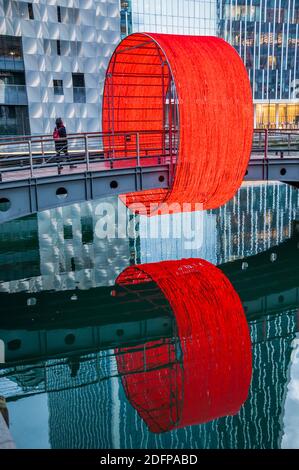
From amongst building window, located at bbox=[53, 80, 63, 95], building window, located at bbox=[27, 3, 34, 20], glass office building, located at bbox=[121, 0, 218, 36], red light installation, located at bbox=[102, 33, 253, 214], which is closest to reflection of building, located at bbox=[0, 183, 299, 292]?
red light installation, located at bbox=[102, 33, 253, 214]

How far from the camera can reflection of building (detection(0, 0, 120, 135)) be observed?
2140 inches

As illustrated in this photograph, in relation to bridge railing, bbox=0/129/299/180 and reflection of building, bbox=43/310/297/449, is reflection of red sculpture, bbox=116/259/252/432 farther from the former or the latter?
bridge railing, bbox=0/129/299/180

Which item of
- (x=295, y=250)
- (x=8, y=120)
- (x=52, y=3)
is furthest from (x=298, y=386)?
(x=52, y=3)

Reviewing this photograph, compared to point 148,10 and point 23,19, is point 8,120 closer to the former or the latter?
point 23,19

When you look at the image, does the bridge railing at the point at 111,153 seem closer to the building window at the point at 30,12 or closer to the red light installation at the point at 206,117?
the red light installation at the point at 206,117

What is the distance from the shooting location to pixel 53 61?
56969 millimetres

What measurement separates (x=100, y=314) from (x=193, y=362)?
187 inches

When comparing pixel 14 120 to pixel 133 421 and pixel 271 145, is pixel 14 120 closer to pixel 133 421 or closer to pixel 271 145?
pixel 271 145

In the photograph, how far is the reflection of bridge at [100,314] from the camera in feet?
52.5

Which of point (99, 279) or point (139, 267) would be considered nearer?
point (99, 279)
